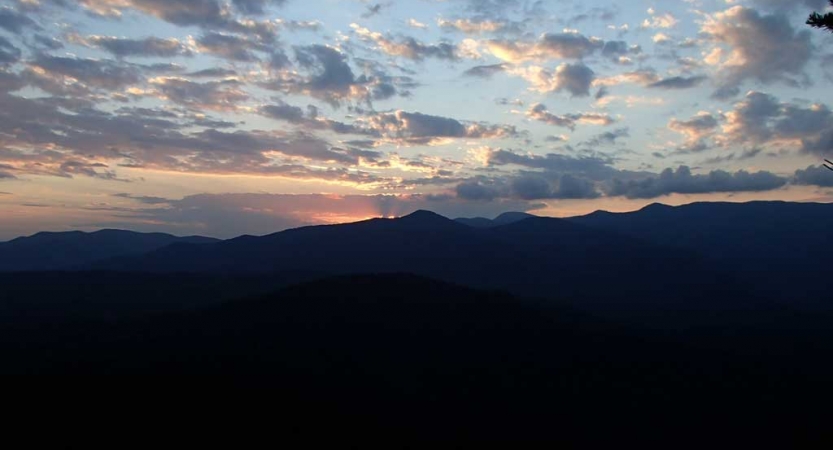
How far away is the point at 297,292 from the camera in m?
102

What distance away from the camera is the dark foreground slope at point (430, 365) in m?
64.7

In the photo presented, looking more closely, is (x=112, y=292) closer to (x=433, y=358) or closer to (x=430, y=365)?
(x=433, y=358)

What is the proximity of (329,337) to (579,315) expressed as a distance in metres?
51.2

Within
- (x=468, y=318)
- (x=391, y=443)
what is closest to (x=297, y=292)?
(x=468, y=318)

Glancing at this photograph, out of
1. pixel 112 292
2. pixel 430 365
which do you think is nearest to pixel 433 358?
pixel 430 365

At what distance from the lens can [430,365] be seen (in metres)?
77.8

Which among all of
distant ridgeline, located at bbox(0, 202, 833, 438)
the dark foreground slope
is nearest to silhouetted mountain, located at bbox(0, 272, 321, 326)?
distant ridgeline, located at bbox(0, 202, 833, 438)

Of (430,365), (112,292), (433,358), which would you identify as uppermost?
(112,292)

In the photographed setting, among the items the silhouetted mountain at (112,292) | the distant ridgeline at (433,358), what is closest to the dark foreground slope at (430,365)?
the distant ridgeline at (433,358)

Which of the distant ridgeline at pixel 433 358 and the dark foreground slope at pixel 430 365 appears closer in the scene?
the dark foreground slope at pixel 430 365

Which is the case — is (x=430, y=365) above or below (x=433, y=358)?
below

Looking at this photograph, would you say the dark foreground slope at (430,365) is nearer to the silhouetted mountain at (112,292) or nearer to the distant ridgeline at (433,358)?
the distant ridgeline at (433,358)

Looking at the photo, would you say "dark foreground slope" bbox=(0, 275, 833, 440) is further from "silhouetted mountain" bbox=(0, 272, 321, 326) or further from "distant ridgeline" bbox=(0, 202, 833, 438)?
"silhouetted mountain" bbox=(0, 272, 321, 326)

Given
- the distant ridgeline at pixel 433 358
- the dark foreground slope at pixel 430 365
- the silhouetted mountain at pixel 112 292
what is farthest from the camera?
the silhouetted mountain at pixel 112 292
